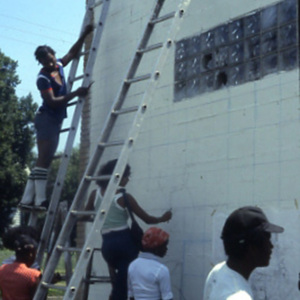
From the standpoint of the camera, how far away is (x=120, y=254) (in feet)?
21.4

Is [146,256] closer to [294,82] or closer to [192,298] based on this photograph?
[192,298]

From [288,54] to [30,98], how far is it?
41836mm

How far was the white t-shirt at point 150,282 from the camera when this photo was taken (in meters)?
5.60

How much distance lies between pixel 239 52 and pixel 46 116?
91.8 inches

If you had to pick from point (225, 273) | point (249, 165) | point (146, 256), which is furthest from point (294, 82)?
point (225, 273)

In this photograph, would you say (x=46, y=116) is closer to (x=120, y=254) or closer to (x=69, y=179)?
(x=120, y=254)

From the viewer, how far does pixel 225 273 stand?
323 centimetres

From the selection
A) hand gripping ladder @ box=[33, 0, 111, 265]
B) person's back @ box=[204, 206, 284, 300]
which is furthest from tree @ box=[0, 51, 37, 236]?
person's back @ box=[204, 206, 284, 300]

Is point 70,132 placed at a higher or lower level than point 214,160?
higher

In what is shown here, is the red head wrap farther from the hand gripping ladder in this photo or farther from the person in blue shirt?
the person in blue shirt

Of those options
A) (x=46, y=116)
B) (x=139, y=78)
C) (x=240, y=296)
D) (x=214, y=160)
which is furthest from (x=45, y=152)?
(x=240, y=296)

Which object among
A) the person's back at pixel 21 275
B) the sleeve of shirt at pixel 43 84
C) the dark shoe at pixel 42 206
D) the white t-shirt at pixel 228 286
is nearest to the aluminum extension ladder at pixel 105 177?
the person's back at pixel 21 275

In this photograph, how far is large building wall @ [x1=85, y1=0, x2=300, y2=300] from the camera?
582 centimetres

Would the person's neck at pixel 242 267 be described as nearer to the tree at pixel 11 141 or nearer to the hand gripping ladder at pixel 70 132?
the hand gripping ladder at pixel 70 132
